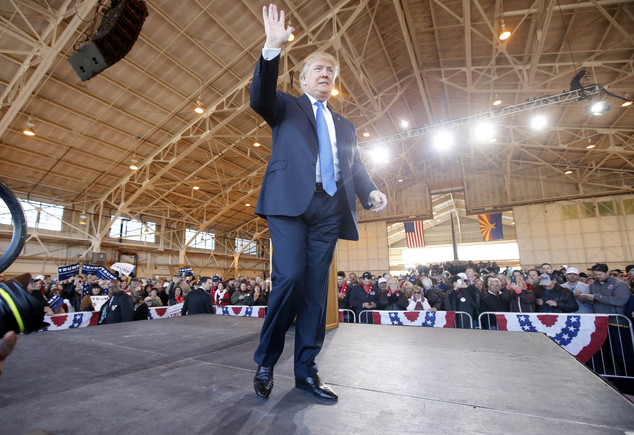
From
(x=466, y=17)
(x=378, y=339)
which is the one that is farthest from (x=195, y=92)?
(x=378, y=339)

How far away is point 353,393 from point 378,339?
3.63 ft

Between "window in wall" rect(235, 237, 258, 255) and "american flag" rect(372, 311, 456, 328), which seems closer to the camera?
"american flag" rect(372, 311, 456, 328)

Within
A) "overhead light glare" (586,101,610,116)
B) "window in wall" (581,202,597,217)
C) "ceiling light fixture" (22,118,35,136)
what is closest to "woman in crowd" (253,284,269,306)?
"ceiling light fixture" (22,118,35,136)

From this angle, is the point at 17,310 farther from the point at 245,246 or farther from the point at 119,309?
the point at 245,246

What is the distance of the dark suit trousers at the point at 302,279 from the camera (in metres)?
1.19

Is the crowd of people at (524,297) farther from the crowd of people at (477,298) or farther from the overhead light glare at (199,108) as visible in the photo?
the overhead light glare at (199,108)

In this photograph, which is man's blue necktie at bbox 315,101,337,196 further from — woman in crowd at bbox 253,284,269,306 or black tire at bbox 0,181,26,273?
woman in crowd at bbox 253,284,269,306

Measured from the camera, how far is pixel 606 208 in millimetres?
17047

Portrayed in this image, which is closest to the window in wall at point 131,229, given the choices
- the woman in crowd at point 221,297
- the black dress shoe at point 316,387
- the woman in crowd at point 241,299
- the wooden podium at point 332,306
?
the woman in crowd at point 221,297

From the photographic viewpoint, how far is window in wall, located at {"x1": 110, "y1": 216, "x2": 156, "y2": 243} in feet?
61.4

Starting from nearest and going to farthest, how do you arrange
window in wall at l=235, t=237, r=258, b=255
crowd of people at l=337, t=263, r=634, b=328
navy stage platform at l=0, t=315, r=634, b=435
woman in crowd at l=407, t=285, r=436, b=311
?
navy stage platform at l=0, t=315, r=634, b=435, crowd of people at l=337, t=263, r=634, b=328, woman in crowd at l=407, t=285, r=436, b=311, window in wall at l=235, t=237, r=258, b=255

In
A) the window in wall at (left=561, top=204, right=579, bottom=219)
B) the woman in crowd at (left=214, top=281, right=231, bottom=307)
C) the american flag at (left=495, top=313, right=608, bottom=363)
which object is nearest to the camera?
the american flag at (left=495, top=313, right=608, bottom=363)

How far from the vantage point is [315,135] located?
4.41ft

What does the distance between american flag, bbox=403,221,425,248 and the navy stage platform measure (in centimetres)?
1787
